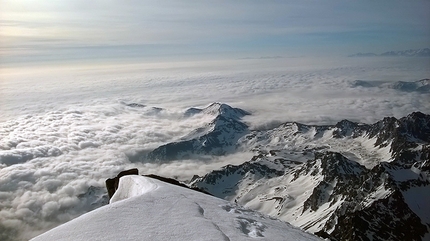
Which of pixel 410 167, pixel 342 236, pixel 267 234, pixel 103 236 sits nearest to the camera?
pixel 103 236

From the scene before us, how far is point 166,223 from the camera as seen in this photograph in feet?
45.6

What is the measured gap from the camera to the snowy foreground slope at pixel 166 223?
41.7 feet

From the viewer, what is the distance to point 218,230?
13.7 meters

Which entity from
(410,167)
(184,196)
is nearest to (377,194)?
(410,167)

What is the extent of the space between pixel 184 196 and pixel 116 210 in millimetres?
4997

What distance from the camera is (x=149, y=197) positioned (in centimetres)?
1766

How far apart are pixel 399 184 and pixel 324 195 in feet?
158

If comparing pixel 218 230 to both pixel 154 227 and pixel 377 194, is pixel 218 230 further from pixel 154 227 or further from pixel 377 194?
pixel 377 194

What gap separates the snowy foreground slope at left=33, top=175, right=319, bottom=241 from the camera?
41.7 feet

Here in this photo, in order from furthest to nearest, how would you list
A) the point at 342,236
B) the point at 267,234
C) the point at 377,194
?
the point at 377,194
the point at 342,236
the point at 267,234

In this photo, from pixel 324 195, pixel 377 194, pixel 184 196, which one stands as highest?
pixel 184 196

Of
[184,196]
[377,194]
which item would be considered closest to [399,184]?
[377,194]

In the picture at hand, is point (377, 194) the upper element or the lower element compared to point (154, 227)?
lower

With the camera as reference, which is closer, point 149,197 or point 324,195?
point 149,197
